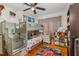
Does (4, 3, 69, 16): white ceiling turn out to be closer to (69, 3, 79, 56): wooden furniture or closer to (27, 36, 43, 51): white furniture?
(69, 3, 79, 56): wooden furniture

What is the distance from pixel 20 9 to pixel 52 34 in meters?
0.62

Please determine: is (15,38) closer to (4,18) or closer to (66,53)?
(4,18)

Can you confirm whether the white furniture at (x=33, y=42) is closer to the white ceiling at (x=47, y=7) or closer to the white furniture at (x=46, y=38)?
the white furniture at (x=46, y=38)

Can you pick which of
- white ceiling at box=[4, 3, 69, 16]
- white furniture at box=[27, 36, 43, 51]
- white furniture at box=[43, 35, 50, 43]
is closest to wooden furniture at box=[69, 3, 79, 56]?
white ceiling at box=[4, 3, 69, 16]

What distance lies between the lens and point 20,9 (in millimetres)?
1957

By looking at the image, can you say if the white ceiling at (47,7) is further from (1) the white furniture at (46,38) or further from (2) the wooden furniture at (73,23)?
(1) the white furniture at (46,38)

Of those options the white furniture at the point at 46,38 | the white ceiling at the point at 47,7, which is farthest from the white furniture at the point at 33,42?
the white ceiling at the point at 47,7

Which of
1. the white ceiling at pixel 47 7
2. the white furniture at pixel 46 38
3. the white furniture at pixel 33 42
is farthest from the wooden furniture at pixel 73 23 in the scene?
the white furniture at pixel 33 42

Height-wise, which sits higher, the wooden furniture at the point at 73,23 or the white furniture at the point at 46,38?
the wooden furniture at the point at 73,23

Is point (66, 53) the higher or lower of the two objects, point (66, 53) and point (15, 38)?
the lower

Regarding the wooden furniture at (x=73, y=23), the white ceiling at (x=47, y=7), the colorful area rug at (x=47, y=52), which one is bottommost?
the colorful area rug at (x=47, y=52)

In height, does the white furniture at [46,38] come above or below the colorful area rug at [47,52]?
above

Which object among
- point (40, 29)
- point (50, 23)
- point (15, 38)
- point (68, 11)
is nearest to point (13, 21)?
point (15, 38)

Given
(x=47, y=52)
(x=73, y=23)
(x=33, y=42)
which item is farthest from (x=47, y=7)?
(x=47, y=52)
